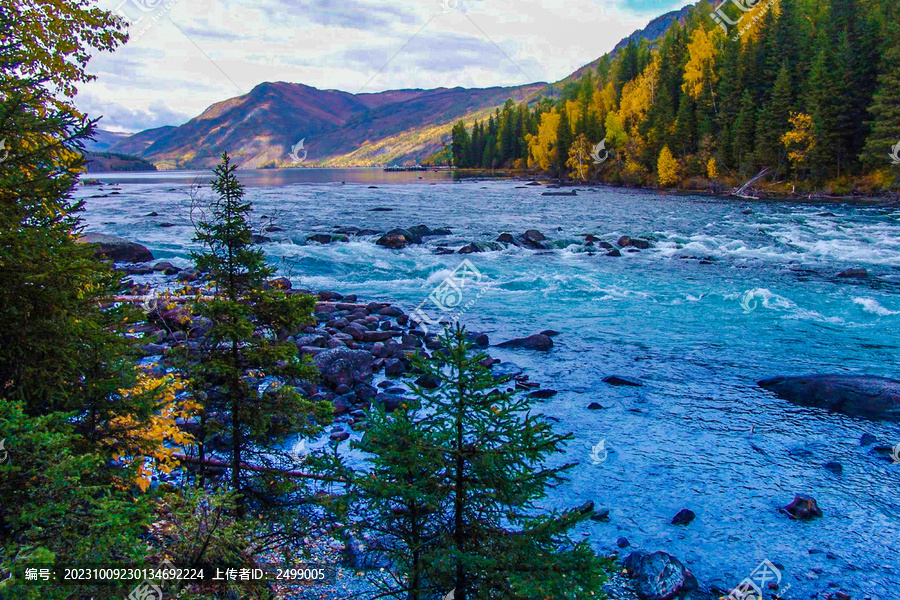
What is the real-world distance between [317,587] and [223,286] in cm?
381

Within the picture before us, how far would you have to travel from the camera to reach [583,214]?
49562 mm

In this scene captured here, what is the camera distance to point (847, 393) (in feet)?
40.7

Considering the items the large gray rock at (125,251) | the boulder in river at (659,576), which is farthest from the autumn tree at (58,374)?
the large gray rock at (125,251)

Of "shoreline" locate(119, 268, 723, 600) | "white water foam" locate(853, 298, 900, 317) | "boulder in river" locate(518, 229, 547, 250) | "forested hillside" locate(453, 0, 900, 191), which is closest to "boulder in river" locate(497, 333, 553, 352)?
"shoreline" locate(119, 268, 723, 600)

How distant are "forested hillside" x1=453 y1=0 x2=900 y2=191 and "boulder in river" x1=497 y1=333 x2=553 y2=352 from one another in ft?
174

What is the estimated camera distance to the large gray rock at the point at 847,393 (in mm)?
11930

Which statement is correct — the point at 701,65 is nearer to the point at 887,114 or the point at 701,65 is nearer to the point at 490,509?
the point at 887,114

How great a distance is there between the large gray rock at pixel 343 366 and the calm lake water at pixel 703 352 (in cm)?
446

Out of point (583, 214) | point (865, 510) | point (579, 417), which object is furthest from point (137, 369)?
point (583, 214)

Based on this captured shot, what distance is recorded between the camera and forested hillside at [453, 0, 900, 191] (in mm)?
57281

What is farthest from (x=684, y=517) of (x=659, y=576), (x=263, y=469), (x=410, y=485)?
(x=263, y=469)

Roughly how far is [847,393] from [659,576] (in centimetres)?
843

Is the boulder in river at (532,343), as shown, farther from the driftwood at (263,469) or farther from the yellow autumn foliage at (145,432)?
the yellow autumn foliage at (145,432)

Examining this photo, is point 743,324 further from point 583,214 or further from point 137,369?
point 583,214
